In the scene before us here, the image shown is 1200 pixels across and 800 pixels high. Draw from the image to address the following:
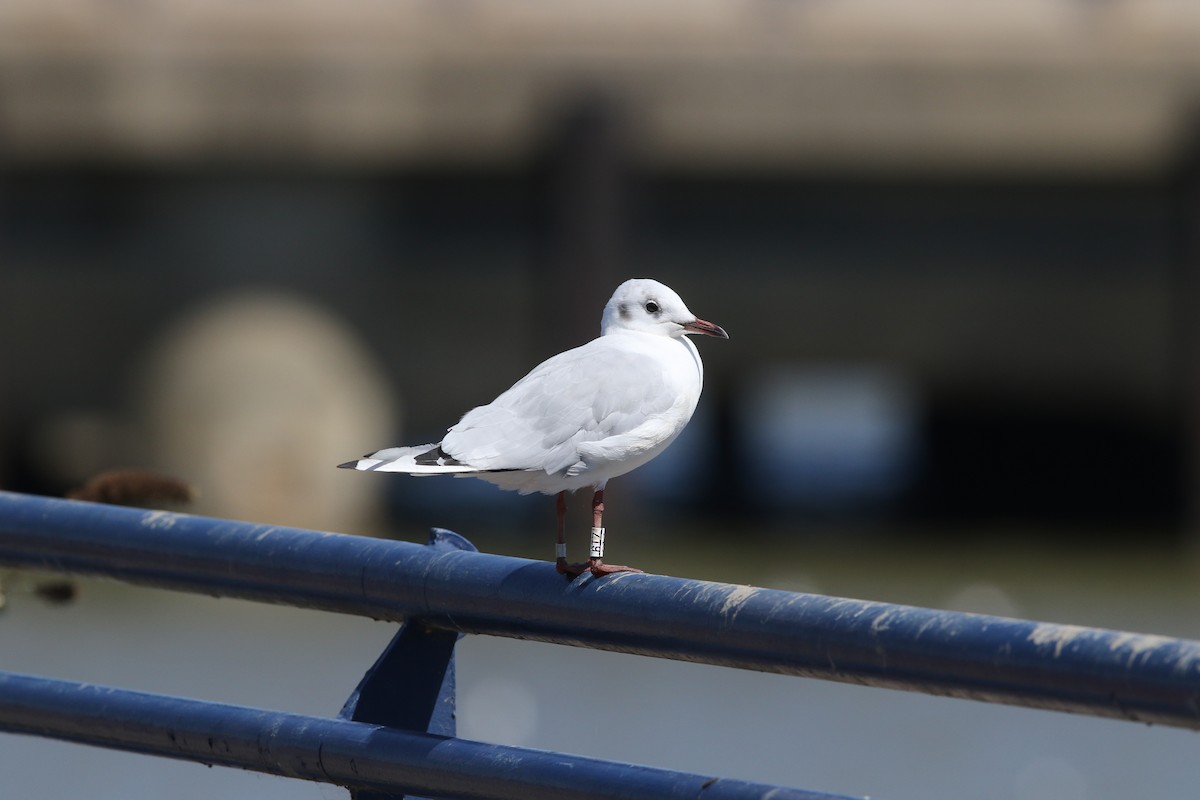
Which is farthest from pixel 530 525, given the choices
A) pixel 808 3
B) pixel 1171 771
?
pixel 1171 771

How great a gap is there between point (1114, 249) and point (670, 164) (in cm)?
622

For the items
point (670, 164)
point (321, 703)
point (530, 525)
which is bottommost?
point (530, 525)

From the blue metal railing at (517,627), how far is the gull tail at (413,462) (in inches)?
5.7

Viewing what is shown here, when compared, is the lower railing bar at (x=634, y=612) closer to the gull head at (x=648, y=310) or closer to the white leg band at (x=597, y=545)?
the white leg band at (x=597, y=545)

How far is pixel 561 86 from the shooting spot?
13906 millimetres

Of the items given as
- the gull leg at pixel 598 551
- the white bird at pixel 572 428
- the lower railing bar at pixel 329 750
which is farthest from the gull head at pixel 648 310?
the lower railing bar at pixel 329 750

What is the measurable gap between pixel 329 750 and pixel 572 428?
664mm

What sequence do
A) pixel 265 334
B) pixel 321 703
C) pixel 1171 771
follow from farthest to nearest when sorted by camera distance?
pixel 265 334, pixel 321 703, pixel 1171 771

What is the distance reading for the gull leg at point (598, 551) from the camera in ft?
7.24

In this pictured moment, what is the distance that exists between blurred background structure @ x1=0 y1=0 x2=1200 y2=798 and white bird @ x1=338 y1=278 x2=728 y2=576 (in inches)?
398

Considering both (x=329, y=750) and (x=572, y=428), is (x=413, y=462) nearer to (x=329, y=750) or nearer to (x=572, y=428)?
(x=572, y=428)

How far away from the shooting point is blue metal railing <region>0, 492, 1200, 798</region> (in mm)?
1720

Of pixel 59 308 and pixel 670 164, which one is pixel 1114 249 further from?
pixel 59 308

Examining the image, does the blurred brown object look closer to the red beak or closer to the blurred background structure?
the red beak
